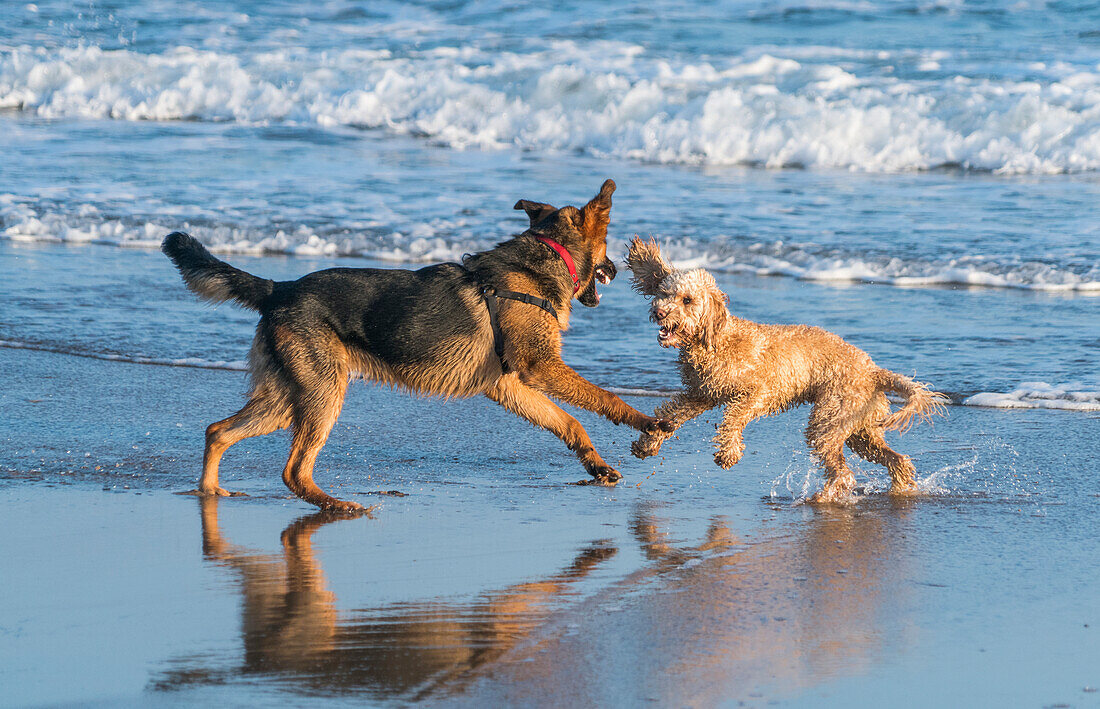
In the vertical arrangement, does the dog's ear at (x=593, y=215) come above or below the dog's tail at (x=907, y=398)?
above

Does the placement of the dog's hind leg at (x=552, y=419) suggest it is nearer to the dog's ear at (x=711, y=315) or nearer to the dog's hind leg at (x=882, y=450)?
the dog's ear at (x=711, y=315)

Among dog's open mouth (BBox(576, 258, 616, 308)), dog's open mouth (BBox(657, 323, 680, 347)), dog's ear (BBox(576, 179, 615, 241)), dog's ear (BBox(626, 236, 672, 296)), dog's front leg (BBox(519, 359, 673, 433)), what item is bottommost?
dog's front leg (BBox(519, 359, 673, 433))

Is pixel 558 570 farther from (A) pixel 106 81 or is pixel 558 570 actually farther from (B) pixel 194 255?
(A) pixel 106 81

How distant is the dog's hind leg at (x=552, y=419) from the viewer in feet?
18.5

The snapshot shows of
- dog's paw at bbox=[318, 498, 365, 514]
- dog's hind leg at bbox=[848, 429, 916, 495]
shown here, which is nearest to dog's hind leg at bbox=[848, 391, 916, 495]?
dog's hind leg at bbox=[848, 429, 916, 495]

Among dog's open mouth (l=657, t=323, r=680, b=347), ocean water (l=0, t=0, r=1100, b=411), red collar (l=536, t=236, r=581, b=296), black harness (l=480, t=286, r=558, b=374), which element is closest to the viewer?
dog's open mouth (l=657, t=323, r=680, b=347)

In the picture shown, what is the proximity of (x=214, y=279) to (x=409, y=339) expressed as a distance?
37.3 inches

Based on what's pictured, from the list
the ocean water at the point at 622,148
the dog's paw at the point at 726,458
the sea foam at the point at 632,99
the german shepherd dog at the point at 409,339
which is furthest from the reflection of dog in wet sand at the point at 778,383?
the sea foam at the point at 632,99

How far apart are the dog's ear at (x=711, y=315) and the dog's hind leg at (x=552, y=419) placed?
73 cm

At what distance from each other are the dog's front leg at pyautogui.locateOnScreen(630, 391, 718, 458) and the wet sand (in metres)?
0.18

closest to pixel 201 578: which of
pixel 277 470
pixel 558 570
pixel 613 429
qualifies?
pixel 558 570

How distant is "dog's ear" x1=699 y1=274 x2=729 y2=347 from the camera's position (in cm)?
541

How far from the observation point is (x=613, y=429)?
668cm

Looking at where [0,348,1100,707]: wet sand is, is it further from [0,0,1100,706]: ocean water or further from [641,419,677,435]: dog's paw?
[641,419,677,435]: dog's paw
